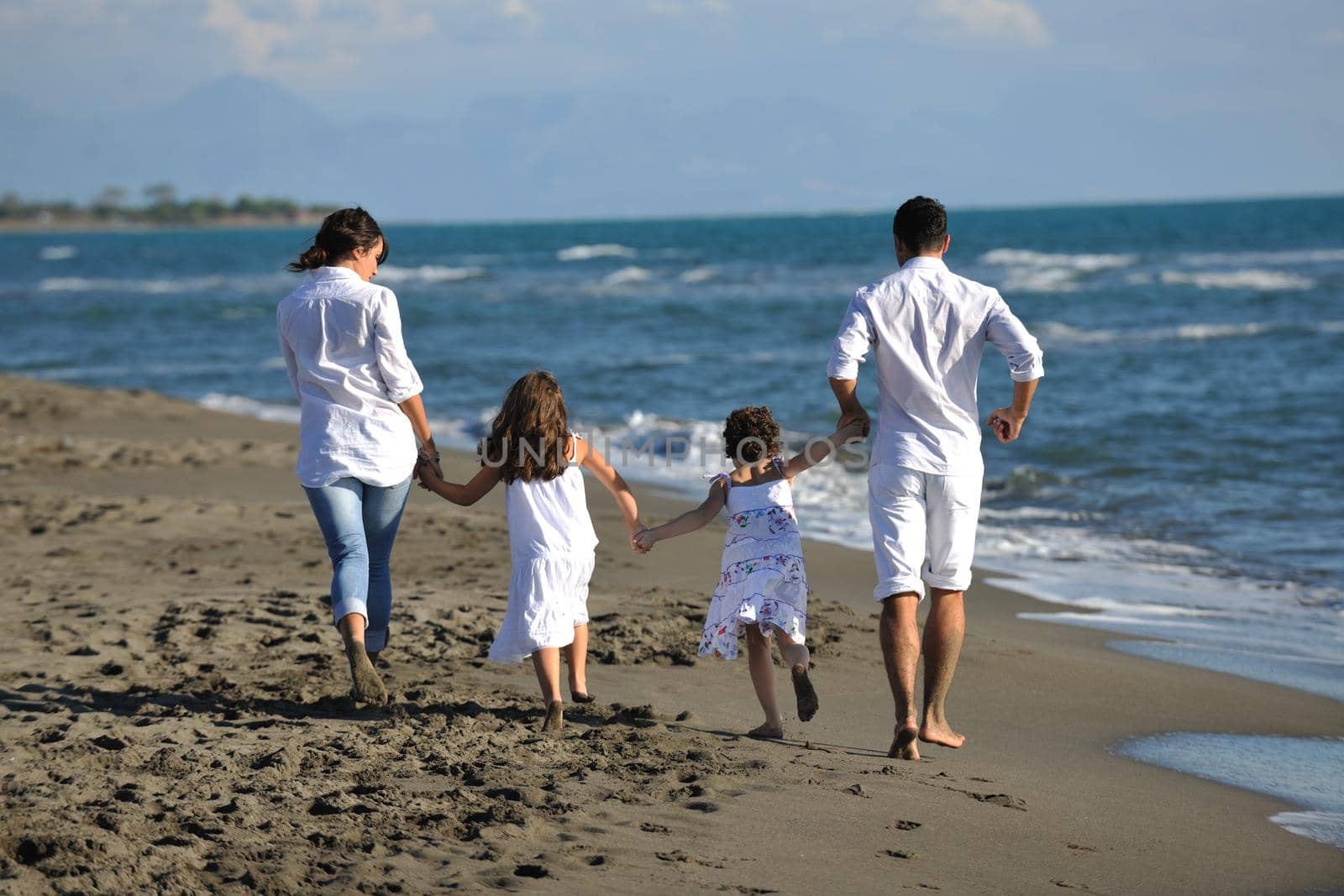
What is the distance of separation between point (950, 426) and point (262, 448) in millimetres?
8291

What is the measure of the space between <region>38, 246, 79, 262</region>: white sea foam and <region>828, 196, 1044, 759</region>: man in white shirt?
234 feet

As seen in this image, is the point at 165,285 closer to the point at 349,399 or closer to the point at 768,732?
the point at 349,399

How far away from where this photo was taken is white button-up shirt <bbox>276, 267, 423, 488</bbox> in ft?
14.9

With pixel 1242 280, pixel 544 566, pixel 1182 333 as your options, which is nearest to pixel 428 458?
pixel 544 566

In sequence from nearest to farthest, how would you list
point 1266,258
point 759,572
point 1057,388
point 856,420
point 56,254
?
point 856,420, point 759,572, point 1057,388, point 1266,258, point 56,254

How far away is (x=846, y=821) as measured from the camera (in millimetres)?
3629

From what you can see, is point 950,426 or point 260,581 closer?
point 950,426

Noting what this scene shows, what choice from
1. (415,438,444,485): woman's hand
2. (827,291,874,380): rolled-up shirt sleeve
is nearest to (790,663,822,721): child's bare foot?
(827,291,874,380): rolled-up shirt sleeve

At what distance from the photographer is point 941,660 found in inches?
178

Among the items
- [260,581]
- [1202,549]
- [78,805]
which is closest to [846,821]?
[78,805]

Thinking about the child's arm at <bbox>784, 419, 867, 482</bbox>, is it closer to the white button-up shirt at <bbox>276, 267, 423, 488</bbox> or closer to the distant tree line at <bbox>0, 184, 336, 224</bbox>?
the white button-up shirt at <bbox>276, 267, 423, 488</bbox>

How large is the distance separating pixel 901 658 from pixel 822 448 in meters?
0.78

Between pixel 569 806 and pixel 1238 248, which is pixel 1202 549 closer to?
pixel 569 806

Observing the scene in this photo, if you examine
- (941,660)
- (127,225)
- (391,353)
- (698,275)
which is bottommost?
(941,660)
